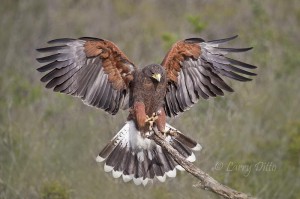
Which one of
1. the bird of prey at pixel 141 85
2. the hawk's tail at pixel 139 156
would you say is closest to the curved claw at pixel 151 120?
the bird of prey at pixel 141 85

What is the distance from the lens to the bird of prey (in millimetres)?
12008

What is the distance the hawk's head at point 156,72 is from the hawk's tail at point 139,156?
0.80 meters

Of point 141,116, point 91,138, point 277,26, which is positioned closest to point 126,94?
point 141,116

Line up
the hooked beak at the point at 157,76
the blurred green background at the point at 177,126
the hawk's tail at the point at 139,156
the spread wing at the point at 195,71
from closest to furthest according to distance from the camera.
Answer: the hooked beak at the point at 157,76 < the spread wing at the point at 195,71 < the hawk's tail at the point at 139,156 < the blurred green background at the point at 177,126

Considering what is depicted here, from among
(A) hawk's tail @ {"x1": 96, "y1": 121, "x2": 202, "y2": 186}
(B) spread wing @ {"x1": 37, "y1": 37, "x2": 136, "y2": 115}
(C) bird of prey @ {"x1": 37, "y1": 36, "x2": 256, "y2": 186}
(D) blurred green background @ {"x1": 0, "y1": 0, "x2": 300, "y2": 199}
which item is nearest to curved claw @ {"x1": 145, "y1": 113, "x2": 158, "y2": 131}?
(C) bird of prey @ {"x1": 37, "y1": 36, "x2": 256, "y2": 186}

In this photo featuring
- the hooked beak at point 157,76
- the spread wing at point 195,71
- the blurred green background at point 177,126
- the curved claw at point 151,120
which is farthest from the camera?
the blurred green background at point 177,126

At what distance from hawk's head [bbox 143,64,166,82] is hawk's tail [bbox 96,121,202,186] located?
2.62 ft

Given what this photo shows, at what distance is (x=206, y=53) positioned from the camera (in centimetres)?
1241

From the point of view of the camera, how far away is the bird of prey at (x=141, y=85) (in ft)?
39.4

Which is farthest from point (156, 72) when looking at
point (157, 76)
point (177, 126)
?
point (177, 126)

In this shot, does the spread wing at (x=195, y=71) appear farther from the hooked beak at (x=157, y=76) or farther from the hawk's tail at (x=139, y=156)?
the hawk's tail at (x=139, y=156)

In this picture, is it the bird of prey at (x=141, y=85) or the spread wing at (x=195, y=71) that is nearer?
the bird of prey at (x=141, y=85)

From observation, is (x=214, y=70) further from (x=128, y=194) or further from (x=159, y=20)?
(x=159, y=20)

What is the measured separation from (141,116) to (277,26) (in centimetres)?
1168
